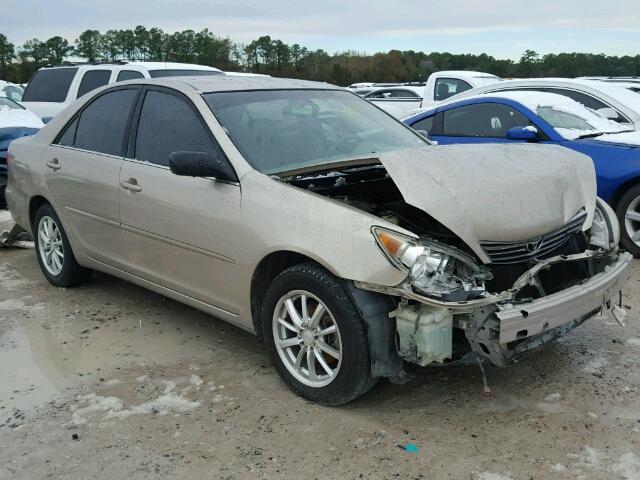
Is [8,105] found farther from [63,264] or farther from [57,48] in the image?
[57,48]

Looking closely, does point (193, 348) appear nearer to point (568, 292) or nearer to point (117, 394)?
point (117, 394)

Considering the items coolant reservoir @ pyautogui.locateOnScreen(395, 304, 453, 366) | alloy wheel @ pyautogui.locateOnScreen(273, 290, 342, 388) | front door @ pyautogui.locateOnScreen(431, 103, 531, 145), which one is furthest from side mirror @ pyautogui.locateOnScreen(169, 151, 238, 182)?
front door @ pyautogui.locateOnScreen(431, 103, 531, 145)

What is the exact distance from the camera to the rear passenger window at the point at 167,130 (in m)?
4.09

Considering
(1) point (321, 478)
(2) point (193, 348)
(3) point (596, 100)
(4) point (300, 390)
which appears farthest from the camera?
(3) point (596, 100)

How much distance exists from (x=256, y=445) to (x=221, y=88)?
7.63ft

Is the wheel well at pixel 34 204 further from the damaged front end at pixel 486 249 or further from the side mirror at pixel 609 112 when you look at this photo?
the side mirror at pixel 609 112

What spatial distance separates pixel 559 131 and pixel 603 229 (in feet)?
9.62

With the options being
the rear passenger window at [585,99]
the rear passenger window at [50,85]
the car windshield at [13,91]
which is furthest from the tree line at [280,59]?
the rear passenger window at [585,99]

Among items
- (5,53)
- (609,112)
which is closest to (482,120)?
(609,112)

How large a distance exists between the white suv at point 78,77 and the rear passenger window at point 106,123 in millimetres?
5263

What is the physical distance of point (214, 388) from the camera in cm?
375

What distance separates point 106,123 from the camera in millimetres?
4930

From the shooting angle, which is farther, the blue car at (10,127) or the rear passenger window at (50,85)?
the rear passenger window at (50,85)

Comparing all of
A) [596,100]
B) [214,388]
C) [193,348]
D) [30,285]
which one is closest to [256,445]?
[214,388]
